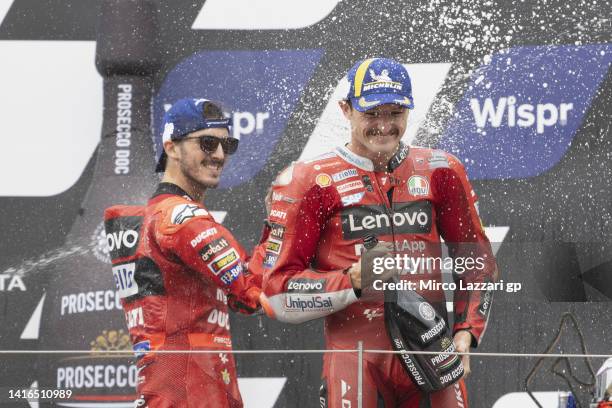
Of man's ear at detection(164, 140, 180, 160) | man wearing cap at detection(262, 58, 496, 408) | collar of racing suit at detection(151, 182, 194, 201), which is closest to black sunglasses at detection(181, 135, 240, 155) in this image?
man's ear at detection(164, 140, 180, 160)

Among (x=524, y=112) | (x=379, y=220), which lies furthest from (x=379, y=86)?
(x=524, y=112)

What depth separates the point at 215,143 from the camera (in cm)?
317

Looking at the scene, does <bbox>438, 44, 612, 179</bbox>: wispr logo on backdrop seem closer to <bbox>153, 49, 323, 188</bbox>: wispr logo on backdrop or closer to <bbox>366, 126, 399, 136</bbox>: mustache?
<bbox>153, 49, 323, 188</bbox>: wispr logo on backdrop

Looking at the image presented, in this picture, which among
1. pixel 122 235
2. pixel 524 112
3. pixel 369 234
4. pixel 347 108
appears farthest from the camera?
pixel 524 112

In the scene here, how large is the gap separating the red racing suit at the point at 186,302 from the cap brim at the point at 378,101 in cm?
46

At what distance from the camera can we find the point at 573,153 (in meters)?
3.37

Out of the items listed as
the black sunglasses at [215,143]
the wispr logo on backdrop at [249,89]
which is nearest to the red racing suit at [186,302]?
the black sunglasses at [215,143]

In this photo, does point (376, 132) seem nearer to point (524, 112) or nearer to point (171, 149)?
point (171, 149)

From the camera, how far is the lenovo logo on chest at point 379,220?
2.71m

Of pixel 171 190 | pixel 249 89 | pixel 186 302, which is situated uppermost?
pixel 249 89

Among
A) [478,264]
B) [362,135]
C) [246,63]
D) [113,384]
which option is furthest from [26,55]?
[478,264]

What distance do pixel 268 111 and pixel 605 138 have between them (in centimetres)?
95

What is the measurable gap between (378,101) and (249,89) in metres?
0.80

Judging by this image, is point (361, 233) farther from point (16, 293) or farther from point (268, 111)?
point (16, 293)
